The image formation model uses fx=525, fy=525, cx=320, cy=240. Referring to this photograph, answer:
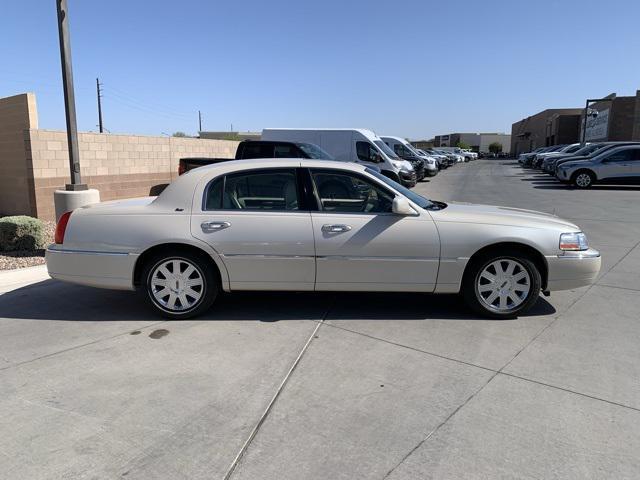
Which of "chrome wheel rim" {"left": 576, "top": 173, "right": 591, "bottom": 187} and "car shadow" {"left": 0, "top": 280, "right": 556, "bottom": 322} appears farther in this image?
"chrome wheel rim" {"left": 576, "top": 173, "right": 591, "bottom": 187}

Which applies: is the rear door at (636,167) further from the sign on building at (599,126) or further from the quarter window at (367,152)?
the sign on building at (599,126)

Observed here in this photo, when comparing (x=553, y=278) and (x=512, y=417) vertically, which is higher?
(x=553, y=278)

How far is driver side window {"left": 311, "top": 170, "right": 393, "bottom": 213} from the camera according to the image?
204 inches

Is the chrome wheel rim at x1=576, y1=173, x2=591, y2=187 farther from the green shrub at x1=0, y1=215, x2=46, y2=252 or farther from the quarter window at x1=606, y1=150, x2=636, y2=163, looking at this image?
the green shrub at x1=0, y1=215, x2=46, y2=252

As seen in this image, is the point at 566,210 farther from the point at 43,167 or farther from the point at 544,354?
the point at 43,167

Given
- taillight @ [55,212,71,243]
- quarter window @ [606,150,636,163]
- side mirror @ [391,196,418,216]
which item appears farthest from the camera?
quarter window @ [606,150,636,163]

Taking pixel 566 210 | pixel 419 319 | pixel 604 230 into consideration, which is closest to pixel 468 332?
pixel 419 319

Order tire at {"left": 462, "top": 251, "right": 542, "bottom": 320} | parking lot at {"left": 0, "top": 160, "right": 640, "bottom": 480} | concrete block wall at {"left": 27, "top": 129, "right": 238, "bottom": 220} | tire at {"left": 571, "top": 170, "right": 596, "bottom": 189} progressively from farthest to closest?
1. tire at {"left": 571, "top": 170, "right": 596, "bottom": 189}
2. concrete block wall at {"left": 27, "top": 129, "right": 238, "bottom": 220}
3. tire at {"left": 462, "top": 251, "right": 542, "bottom": 320}
4. parking lot at {"left": 0, "top": 160, "right": 640, "bottom": 480}

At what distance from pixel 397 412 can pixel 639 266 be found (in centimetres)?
575

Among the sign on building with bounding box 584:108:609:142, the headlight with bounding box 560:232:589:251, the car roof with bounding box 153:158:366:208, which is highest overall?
the sign on building with bounding box 584:108:609:142

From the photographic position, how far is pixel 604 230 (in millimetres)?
10578

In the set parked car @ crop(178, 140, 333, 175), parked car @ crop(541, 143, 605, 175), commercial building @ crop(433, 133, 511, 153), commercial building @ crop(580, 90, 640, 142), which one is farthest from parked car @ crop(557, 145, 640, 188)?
commercial building @ crop(433, 133, 511, 153)

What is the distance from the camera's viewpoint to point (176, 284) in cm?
517

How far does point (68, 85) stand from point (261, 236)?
521 centimetres
